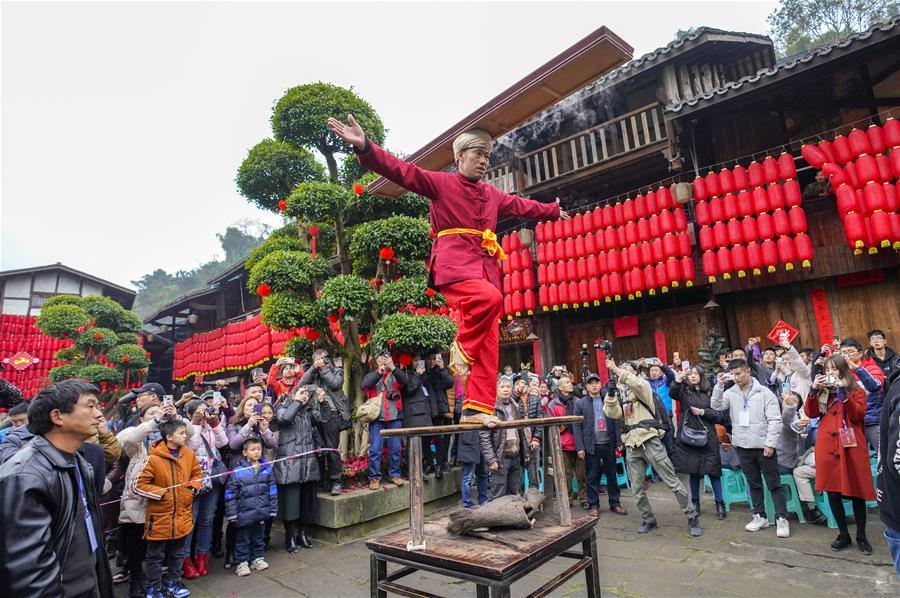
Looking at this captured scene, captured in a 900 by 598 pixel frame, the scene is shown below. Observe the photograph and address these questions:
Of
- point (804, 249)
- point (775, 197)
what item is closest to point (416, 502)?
point (804, 249)

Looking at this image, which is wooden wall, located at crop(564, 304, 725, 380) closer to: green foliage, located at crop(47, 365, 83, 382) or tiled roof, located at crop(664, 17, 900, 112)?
tiled roof, located at crop(664, 17, 900, 112)

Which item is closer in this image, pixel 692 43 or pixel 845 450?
pixel 845 450

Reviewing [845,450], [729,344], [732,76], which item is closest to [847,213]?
[729,344]

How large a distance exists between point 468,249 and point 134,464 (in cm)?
432

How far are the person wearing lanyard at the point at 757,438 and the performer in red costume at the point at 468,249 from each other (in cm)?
440

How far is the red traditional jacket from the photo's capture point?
339cm

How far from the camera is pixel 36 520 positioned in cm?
214

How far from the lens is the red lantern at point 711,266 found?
9.11 m

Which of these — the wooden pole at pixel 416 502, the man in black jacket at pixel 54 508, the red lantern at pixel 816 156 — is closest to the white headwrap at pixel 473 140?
the wooden pole at pixel 416 502

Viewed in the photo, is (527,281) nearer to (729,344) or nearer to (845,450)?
(729,344)

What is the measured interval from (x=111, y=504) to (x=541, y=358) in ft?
31.6

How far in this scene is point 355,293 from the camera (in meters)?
7.37

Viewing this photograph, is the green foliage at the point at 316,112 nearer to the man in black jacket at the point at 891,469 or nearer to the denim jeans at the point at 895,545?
the man in black jacket at the point at 891,469

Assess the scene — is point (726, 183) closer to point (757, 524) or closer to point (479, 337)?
point (757, 524)
